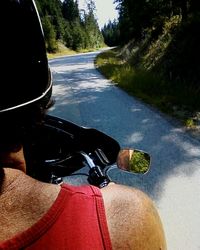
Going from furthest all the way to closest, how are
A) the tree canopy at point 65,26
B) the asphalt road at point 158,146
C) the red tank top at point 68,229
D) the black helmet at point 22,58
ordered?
the tree canopy at point 65,26
the asphalt road at point 158,146
the black helmet at point 22,58
the red tank top at point 68,229

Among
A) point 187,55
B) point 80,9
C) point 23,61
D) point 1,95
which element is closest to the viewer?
point 1,95

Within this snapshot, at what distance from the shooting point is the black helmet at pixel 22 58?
1.09 meters

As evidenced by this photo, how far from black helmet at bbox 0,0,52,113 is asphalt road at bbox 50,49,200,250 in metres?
2.88

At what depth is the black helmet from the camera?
3.56 feet

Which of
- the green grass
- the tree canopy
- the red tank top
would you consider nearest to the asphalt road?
the green grass

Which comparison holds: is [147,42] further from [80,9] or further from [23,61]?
[80,9]

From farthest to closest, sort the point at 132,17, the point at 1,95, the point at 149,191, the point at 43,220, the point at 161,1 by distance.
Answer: the point at 132,17 → the point at 161,1 → the point at 149,191 → the point at 1,95 → the point at 43,220

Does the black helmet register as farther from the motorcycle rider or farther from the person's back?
the person's back

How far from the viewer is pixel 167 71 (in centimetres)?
1310

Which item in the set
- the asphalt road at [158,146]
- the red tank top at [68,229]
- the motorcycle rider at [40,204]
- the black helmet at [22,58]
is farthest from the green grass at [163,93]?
the red tank top at [68,229]

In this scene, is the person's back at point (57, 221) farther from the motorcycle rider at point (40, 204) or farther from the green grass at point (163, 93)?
the green grass at point (163, 93)

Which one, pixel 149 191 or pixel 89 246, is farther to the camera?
pixel 149 191

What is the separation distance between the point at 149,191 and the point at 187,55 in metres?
8.38

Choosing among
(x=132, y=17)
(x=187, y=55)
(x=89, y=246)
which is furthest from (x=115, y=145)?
(x=132, y=17)
